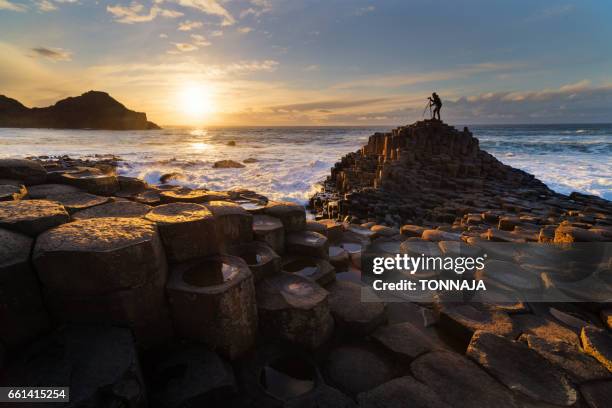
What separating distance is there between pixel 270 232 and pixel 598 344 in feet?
13.0

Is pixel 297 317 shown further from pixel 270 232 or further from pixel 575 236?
pixel 575 236

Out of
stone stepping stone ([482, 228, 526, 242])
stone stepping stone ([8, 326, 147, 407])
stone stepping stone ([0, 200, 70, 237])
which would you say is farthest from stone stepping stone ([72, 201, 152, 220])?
stone stepping stone ([482, 228, 526, 242])

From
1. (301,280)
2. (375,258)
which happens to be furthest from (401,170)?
(301,280)

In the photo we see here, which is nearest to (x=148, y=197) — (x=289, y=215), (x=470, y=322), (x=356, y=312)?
(x=289, y=215)

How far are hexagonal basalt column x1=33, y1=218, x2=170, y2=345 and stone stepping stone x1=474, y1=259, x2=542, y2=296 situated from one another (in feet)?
14.3

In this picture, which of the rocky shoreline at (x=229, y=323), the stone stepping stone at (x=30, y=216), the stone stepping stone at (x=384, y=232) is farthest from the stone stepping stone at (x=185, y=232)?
the stone stepping stone at (x=384, y=232)

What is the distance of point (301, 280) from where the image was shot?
3670 mm

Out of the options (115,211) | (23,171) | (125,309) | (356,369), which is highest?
(23,171)

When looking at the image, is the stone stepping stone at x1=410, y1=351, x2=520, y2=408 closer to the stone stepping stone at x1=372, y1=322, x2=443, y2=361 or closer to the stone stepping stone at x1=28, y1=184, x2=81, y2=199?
the stone stepping stone at x1=372, y1=322, x2=443, y2=361

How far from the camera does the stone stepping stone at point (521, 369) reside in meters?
2.48

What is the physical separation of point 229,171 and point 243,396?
61.1ft

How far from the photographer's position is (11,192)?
127 inches

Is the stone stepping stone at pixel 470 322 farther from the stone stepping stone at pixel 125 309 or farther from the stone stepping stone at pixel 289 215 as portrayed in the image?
the stone stepping stone at pixel 125 309

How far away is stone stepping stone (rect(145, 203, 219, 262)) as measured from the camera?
2.85m
